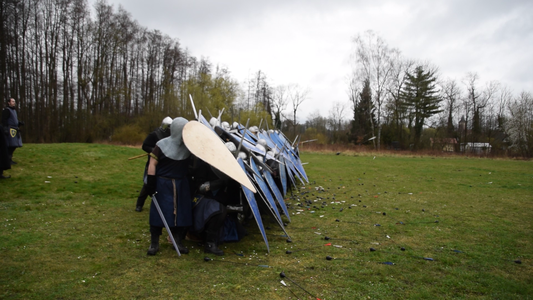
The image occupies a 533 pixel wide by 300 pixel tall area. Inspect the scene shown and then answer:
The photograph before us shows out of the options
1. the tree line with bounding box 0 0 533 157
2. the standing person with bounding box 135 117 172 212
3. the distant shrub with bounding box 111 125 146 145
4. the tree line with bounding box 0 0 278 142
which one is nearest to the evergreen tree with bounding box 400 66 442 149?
the tree line with bounding box 0 0 533 157

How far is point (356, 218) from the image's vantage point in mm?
5785

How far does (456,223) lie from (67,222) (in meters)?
6.52

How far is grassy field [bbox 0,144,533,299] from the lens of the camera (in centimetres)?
284

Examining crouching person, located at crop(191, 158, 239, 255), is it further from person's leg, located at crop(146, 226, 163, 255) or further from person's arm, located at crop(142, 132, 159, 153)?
person's arm, located at crop(142, 132, 159, 153)

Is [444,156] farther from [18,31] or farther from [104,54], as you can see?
[18,31]

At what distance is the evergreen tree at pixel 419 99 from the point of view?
33406 millimetres

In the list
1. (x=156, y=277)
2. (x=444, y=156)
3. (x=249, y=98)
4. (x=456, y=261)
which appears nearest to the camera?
(x=156, y=277)

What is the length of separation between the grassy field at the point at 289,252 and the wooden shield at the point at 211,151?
1014mm

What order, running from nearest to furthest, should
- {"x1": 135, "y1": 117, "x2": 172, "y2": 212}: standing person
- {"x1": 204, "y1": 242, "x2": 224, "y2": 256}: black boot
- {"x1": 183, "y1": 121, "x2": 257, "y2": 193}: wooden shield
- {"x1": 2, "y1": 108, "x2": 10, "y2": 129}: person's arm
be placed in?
{"x1": 183, "y1": 121, "x2": 257, "y2": 193}: wooden shield, {"x1": 204, "y1": 242, "x2": 224, "y2": 256}: black boot, {"x1": 135, "y1": 117, "x2": 172, "y2": 212}: standing person, {"x1": 2, "y1": 108, "x2": 10, "y2": 129}: person's arm

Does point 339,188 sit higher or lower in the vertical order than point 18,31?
lower

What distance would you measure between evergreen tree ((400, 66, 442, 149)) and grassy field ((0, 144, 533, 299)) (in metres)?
28.1

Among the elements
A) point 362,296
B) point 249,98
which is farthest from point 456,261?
point 249,98

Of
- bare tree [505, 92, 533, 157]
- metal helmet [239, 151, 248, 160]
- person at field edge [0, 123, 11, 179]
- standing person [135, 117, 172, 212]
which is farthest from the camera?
bare tree [505, 92, 533, 157]

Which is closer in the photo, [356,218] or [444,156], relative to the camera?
[356,218]
